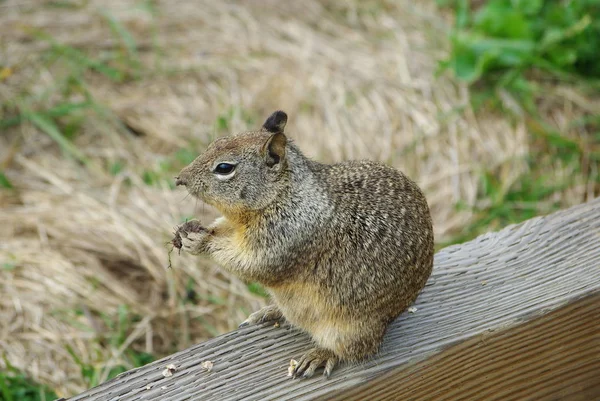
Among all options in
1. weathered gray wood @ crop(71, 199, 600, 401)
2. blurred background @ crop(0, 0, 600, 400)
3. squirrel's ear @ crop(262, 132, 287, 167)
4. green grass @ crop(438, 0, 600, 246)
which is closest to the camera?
weathered gray wood @ crop(71, 199, 600, 401)

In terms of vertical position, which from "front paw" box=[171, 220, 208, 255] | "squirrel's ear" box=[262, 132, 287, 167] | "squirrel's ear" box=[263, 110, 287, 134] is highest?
"squirrel's ear" box=[263, 110, 287, 134]

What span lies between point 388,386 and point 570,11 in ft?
13.8

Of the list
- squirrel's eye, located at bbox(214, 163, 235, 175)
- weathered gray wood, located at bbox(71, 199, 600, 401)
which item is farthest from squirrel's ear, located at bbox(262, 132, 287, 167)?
weathered gray wood, located at bbox(71, 199, 600, 401)

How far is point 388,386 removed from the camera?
199 cm

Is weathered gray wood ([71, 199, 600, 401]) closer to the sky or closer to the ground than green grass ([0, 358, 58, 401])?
closer to the sky

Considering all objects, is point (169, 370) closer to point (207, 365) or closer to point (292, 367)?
point (207, 365)

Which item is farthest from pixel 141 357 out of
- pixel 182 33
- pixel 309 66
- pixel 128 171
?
pixel 182 33

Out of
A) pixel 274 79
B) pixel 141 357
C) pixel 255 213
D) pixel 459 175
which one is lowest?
pixel 141 357

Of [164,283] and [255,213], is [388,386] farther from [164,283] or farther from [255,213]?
[164,283]

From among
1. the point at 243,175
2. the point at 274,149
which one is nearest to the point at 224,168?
the point at 243,175

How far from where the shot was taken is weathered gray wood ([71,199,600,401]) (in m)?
2.00

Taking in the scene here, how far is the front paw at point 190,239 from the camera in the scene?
2.44 metres

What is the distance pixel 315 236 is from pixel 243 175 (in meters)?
0.31

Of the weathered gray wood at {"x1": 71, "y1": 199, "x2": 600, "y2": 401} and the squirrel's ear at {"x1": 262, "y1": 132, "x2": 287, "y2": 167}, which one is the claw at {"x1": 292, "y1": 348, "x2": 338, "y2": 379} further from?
the squirrel's ear at {"x1": 262, "y1": 132, "x2": 287, "y2": 167}
